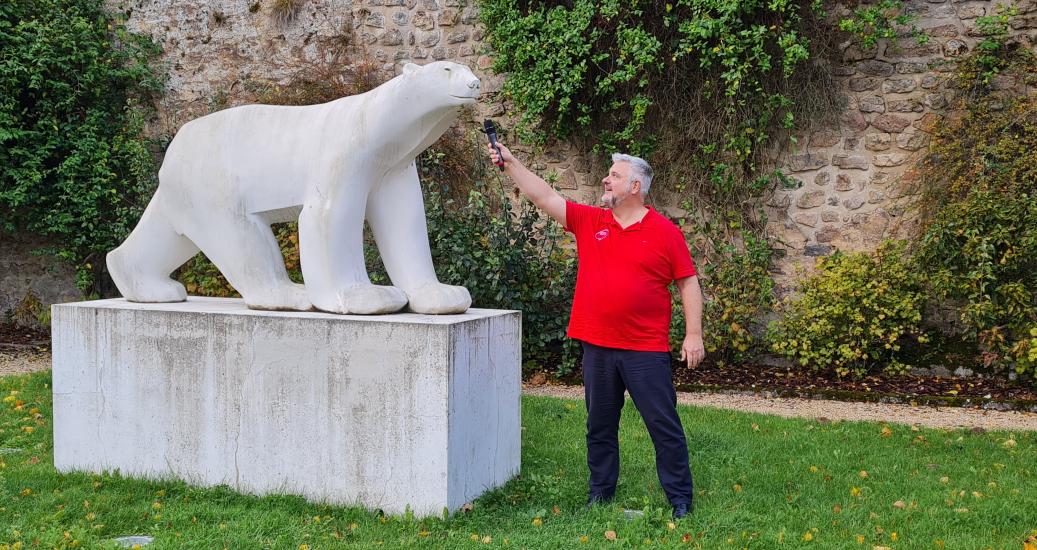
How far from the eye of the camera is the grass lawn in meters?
3.10

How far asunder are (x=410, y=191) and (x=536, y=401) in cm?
225

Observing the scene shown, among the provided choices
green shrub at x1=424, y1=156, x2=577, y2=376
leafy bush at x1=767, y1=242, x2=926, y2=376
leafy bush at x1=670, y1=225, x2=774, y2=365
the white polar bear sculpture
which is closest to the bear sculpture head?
the white polar bear sculpture

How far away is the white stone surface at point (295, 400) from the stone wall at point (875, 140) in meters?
4.13

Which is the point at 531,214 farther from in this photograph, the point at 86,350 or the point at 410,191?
the point at 86,350

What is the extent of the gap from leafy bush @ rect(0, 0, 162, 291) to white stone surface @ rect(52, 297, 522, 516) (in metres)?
4.57

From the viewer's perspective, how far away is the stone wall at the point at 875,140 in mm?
6727

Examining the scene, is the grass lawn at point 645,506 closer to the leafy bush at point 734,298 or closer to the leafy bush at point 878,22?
the leafy bush at point 734,298

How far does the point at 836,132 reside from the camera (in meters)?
7.06

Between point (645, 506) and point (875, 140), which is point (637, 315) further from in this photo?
point (875, 140)

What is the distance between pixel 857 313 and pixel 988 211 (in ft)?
3.78

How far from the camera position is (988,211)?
616 centimetres

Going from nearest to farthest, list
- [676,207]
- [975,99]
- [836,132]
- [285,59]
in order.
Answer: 1. [975,99]
2. [836,132]
3. [676,207]
4. [285,59]

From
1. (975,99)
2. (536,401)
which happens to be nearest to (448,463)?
(536,401)

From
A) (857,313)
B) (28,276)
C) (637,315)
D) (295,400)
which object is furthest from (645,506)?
(28,276)
